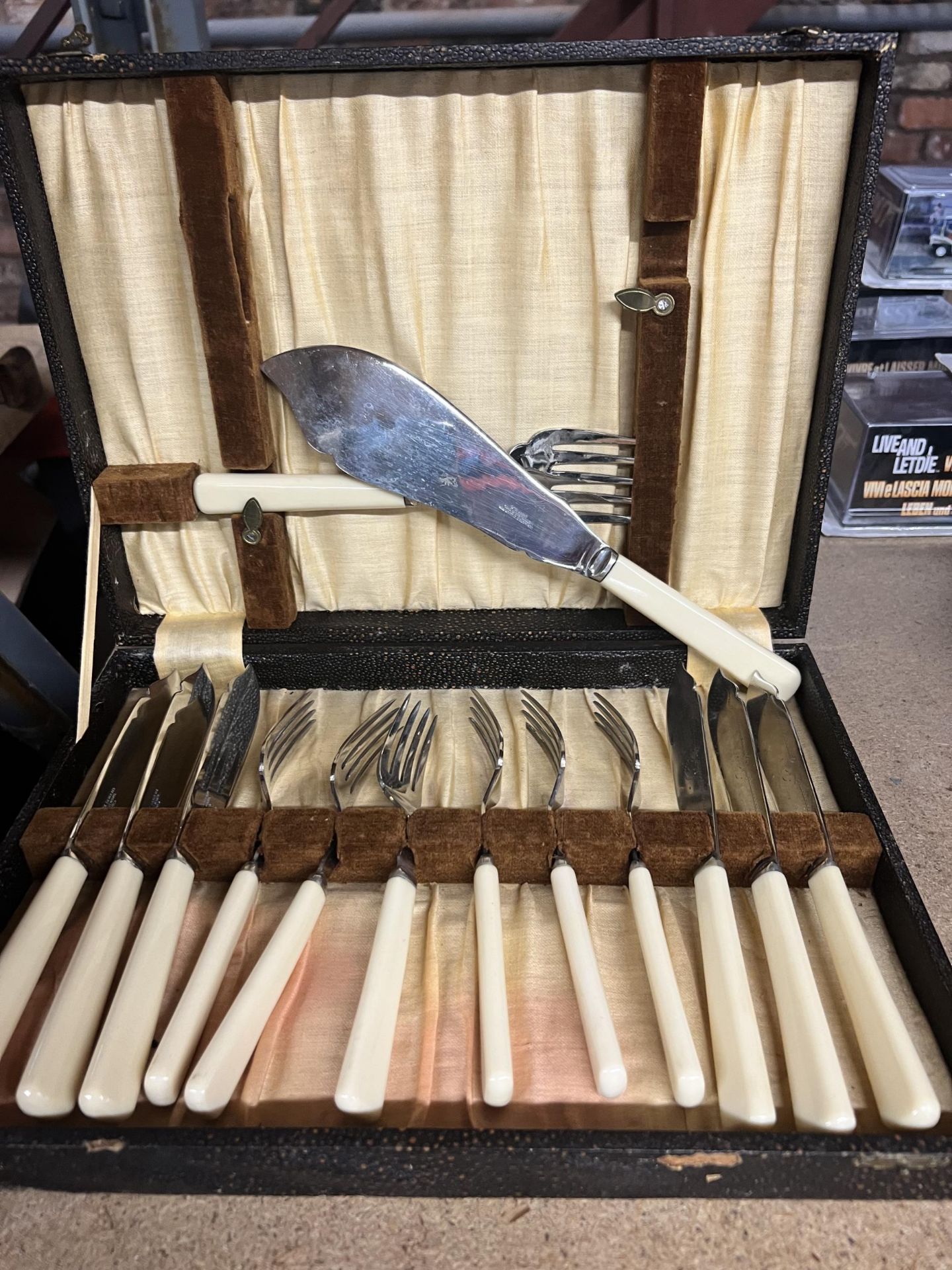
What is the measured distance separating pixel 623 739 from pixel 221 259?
0.44 meters

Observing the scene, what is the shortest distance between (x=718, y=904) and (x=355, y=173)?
53cm

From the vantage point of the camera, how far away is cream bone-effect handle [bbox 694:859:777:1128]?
0.42 m

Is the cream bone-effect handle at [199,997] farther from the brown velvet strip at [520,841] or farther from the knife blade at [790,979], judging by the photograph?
the knife blade at [790,979]

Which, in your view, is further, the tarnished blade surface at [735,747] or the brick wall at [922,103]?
the brick wall at [922,103]

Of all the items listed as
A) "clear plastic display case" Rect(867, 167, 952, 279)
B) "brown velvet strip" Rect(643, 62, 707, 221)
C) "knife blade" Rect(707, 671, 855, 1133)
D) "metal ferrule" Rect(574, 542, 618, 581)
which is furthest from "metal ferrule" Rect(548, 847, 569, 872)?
"clear plastic display case" Rect(867, 167, 952, 279)

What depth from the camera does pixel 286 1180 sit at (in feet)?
1.38

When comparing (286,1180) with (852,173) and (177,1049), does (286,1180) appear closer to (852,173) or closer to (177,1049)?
(177,1049)

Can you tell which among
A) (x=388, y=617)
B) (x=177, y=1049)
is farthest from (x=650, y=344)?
(x=177, y=1049)

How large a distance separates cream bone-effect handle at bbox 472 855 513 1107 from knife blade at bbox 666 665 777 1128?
0.36 feet

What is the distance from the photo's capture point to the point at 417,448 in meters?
0.63

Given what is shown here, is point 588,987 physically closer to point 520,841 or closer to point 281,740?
point 520,841

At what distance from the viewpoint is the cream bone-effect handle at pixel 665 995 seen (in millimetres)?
427

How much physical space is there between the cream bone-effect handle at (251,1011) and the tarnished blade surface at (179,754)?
5.2 inches

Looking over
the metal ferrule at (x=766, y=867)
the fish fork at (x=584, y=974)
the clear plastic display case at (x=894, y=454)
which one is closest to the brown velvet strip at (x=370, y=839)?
the fish fork at (x=584, y=974)
